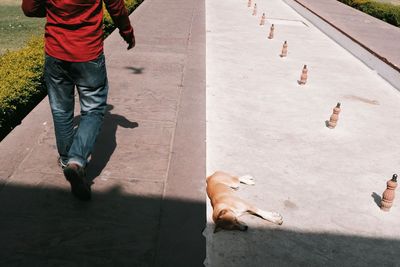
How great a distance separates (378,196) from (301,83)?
13.2 feet

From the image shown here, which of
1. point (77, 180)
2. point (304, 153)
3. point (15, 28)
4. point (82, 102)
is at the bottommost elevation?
point (15, 28)

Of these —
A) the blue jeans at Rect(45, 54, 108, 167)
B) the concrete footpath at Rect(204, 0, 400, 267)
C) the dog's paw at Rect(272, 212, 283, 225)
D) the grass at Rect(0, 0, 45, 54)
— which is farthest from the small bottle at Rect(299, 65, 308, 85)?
the grass at Rect(0, 0, 45, 54)

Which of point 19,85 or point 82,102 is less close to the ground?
point 82,102

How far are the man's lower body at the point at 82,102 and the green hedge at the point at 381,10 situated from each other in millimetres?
17019

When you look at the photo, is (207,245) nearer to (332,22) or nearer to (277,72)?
(277,72)

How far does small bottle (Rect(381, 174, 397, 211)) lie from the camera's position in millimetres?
4273

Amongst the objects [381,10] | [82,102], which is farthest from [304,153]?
[381,10]

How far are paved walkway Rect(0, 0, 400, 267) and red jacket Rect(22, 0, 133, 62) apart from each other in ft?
4.23

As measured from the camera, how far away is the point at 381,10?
19016 mm

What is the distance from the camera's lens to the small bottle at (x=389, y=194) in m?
4.27

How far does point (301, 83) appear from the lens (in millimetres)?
8383

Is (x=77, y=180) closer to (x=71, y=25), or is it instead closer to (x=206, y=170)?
(x=71, y=25)

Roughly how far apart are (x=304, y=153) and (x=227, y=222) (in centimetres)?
211

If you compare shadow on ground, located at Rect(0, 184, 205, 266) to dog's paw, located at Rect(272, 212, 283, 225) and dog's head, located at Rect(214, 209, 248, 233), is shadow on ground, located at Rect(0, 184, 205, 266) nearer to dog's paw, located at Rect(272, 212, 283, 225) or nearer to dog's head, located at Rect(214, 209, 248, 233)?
dog's head, located at Rect(214, 209, 248, 233)
